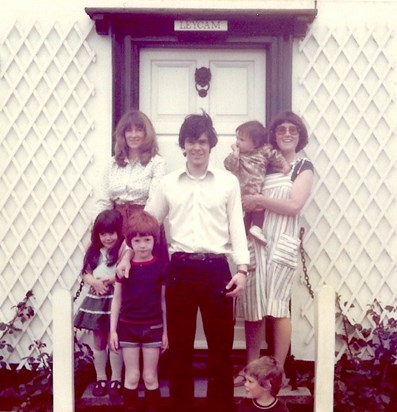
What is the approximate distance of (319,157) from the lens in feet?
18.2

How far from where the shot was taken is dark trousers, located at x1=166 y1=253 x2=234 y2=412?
4.25 metres

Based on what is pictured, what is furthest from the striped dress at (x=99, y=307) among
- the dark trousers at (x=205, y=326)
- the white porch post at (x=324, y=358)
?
the white porch post at (x=324, y=358)

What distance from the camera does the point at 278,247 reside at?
4863 millimetres

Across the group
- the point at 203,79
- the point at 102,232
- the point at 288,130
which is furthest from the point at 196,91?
the point at 102,232

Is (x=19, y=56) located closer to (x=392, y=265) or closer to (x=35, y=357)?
(x=35, y=357)

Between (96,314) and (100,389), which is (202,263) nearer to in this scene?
(96,314)

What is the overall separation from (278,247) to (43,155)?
195 cm

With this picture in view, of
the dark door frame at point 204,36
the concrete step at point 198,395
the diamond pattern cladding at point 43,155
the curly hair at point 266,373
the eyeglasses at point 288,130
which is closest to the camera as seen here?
the curly hair at point 266,373

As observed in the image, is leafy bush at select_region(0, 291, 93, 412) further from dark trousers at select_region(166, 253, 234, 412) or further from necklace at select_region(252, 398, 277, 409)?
necklace at select_region(252, 398, 277, 409)

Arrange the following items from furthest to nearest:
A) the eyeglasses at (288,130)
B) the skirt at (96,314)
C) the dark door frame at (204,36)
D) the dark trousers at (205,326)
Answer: the dark door frame at (204,36)
the eyeglasses at (288,130)
the skirt at (96,314)
the dark trousers at (205,326)

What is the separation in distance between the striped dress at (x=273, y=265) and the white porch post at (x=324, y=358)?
392 millimetres

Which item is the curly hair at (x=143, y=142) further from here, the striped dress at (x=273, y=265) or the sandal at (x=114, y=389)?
the sandal at (x=114, y=389)

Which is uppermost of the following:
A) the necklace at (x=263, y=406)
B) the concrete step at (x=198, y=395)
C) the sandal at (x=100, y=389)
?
the necklace at (x=263, y=406)

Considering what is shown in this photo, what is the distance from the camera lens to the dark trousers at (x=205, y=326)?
4250mm
